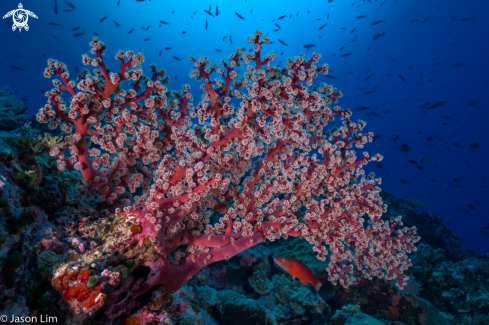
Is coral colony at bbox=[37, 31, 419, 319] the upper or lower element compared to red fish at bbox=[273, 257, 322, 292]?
upper

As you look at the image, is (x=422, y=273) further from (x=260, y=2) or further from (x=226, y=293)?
(x=260, y=2)

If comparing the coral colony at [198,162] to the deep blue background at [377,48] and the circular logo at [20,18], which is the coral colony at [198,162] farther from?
the deep blue background at [377,48]

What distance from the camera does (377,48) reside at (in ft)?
214

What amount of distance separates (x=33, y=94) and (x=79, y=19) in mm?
28342

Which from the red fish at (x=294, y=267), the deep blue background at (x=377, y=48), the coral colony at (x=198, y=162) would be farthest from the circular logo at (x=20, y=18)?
the deep blue background at (x=377, y=48)

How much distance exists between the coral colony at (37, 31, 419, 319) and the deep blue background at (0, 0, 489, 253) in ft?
157

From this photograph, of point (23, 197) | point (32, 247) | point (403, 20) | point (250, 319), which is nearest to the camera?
point (32, 247)

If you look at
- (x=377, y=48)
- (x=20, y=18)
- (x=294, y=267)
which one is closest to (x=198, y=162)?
(x=294, y=267)

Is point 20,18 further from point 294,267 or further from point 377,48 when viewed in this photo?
point 377,48

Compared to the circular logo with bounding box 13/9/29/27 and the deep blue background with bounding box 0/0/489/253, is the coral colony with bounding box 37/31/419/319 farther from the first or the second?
the deep blue background with bounding box 0/0/489/253

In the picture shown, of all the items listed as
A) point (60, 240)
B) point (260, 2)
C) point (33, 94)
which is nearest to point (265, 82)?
point (60, 240)

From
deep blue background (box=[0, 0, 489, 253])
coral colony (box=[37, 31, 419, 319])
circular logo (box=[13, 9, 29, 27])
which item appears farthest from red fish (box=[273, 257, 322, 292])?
deep blue background (box=[0, 0, 489, 253])

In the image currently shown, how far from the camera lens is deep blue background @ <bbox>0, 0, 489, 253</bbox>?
171 ft

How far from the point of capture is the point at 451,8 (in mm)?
44906
